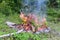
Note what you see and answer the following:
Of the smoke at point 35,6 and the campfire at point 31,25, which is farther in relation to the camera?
the smoke at point 35,6

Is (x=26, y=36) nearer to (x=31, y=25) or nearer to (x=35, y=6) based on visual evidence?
(x=31, y=25)

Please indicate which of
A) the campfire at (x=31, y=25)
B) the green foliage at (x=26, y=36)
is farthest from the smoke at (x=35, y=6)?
the green foliage at (x=26, y=36)

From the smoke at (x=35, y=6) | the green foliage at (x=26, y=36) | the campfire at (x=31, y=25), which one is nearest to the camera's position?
the green foliage at (x=26, y=36)

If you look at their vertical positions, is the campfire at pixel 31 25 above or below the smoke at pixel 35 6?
below

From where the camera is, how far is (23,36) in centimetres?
554

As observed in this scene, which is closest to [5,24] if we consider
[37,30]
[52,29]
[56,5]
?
[37,30]

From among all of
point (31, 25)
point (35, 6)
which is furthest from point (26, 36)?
point (35, 6)

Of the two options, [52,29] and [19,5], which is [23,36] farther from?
[19,5]

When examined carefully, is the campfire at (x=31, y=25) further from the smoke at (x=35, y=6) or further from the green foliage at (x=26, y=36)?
the smoke at (x=35, y=6)

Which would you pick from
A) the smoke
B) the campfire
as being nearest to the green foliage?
the campfire

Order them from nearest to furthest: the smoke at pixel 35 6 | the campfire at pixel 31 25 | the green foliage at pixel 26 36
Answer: the green foliage at pixel 26 36 < the campfire at pixel 31 25 < the smoke at pixel 35 6

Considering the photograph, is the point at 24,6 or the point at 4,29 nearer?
the point at 4,29

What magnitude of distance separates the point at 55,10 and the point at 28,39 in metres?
3.65

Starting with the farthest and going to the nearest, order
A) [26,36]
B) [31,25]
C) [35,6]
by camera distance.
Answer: [35,6]
[31,25]
[26,36]
